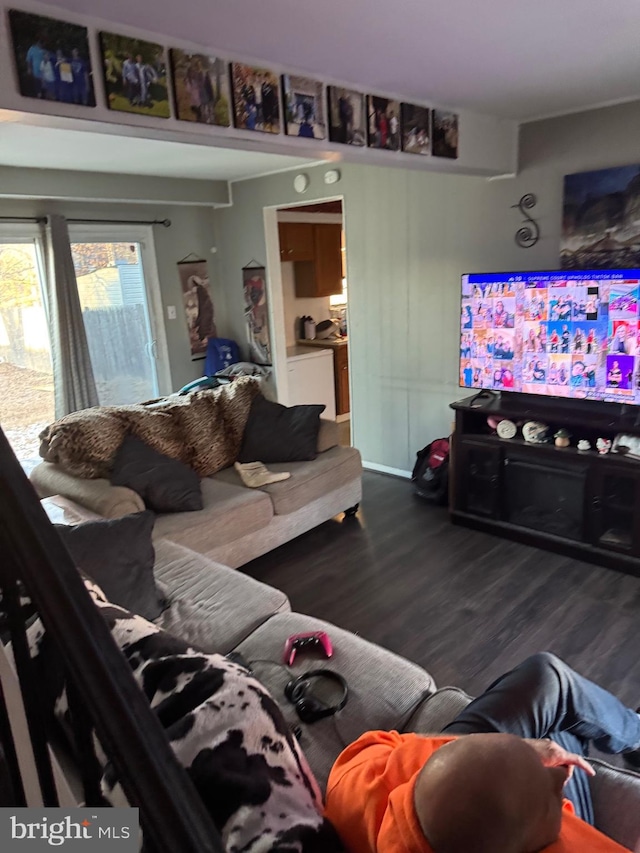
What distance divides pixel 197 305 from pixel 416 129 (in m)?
3.25

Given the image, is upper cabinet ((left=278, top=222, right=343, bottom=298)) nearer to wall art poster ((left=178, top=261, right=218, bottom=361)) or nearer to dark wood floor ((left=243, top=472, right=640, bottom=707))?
wall art poster ((left=178, top=261, right=218, bottom=361))

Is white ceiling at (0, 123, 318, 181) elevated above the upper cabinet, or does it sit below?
above

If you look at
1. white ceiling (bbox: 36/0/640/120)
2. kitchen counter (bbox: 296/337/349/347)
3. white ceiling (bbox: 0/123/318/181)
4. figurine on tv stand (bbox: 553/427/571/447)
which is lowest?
figurine on tv stand (bbox: 553/427/571/447)

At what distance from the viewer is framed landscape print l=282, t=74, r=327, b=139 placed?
7.54 ft

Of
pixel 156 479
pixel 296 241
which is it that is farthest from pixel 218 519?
pixel 296 241

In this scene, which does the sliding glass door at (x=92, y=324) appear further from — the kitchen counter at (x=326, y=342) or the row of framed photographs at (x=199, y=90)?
the row of framed photographs at (x=199, y=90)

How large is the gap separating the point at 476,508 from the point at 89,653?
334 cm

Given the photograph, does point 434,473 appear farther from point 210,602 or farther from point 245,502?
point 210,602

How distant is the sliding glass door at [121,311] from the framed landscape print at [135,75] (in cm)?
331

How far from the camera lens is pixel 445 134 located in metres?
3.04

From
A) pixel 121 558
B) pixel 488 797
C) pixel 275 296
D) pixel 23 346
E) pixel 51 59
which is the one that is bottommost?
pixel 121 558

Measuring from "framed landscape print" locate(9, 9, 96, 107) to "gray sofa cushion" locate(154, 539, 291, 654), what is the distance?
1.68m

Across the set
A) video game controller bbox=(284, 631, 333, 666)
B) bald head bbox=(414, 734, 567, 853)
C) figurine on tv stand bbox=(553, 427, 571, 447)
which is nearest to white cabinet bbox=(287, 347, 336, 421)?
figurine on tv stand bbox=(553, 427, 571, 447)

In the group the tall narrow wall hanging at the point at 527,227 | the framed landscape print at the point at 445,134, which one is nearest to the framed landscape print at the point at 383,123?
the framed landscape print at the point at 445,134
